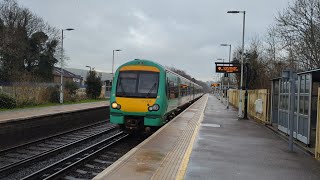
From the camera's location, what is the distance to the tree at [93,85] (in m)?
48.6

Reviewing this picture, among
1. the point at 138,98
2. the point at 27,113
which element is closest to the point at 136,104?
the point at 138,98

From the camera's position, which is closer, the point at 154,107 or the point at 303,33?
the point at 154,107

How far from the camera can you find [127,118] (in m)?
15.1

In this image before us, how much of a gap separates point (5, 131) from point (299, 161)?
413 inches

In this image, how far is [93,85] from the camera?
1934 inches

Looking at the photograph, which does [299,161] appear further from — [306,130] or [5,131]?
[5,131]

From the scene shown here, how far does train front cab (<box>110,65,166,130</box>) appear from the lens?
14898 mm

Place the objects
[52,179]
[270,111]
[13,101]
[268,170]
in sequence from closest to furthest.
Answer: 1. [268,170]
2. [52,179]
3. [270,111]
4. [13,101]

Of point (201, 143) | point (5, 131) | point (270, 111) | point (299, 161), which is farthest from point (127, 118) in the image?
point (270, 111)

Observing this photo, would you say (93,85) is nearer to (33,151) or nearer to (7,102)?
(7,102)

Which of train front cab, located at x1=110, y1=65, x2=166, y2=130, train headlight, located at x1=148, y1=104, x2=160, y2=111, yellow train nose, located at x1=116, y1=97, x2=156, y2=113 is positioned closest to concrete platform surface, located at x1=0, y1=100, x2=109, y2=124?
train front cab, located at x1=110, y1=65, x2=166, y2=130

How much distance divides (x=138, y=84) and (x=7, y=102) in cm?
1493

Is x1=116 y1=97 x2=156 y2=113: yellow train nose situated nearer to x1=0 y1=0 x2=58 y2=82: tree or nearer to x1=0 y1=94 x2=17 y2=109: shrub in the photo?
x1=0 y1=94 x2=17 y2=109: shrub

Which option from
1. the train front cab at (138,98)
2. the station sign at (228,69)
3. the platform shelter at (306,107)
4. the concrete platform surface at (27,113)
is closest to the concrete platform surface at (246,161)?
the platform shelter at (306,107)
